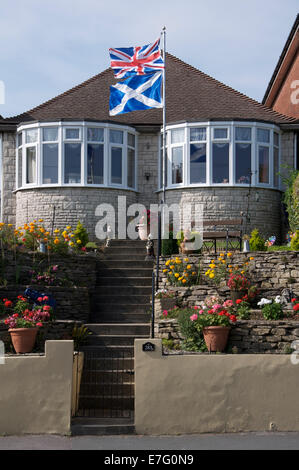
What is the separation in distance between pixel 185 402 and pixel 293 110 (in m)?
16.4

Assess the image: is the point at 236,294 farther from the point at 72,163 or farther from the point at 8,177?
the point at 8,177

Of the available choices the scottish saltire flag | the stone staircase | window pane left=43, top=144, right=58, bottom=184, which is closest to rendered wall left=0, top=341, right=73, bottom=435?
the stone staircase

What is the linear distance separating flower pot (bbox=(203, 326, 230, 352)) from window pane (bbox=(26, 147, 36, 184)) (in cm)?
1093

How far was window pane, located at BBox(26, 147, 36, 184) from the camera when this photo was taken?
802 inches

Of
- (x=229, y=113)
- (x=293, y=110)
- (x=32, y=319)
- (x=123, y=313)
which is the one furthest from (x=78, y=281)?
(x=293, y=110)

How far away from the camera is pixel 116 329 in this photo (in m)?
12.6

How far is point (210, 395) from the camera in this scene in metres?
9.86

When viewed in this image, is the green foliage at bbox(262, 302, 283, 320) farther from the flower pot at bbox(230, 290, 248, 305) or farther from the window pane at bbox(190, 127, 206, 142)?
the window pane at bbox(190, 127, 206, 142)

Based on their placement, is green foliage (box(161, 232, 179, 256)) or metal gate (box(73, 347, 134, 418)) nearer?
metal gate (box(73, 347, 134, 418))

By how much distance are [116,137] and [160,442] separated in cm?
1258

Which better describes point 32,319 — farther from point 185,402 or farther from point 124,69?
point 124,69

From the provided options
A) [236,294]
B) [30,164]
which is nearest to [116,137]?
[30,164]

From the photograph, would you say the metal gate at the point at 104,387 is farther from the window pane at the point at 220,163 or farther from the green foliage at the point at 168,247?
the window pane at the point at 220,163

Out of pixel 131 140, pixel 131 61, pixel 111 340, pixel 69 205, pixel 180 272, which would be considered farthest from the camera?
pixel 131 140
